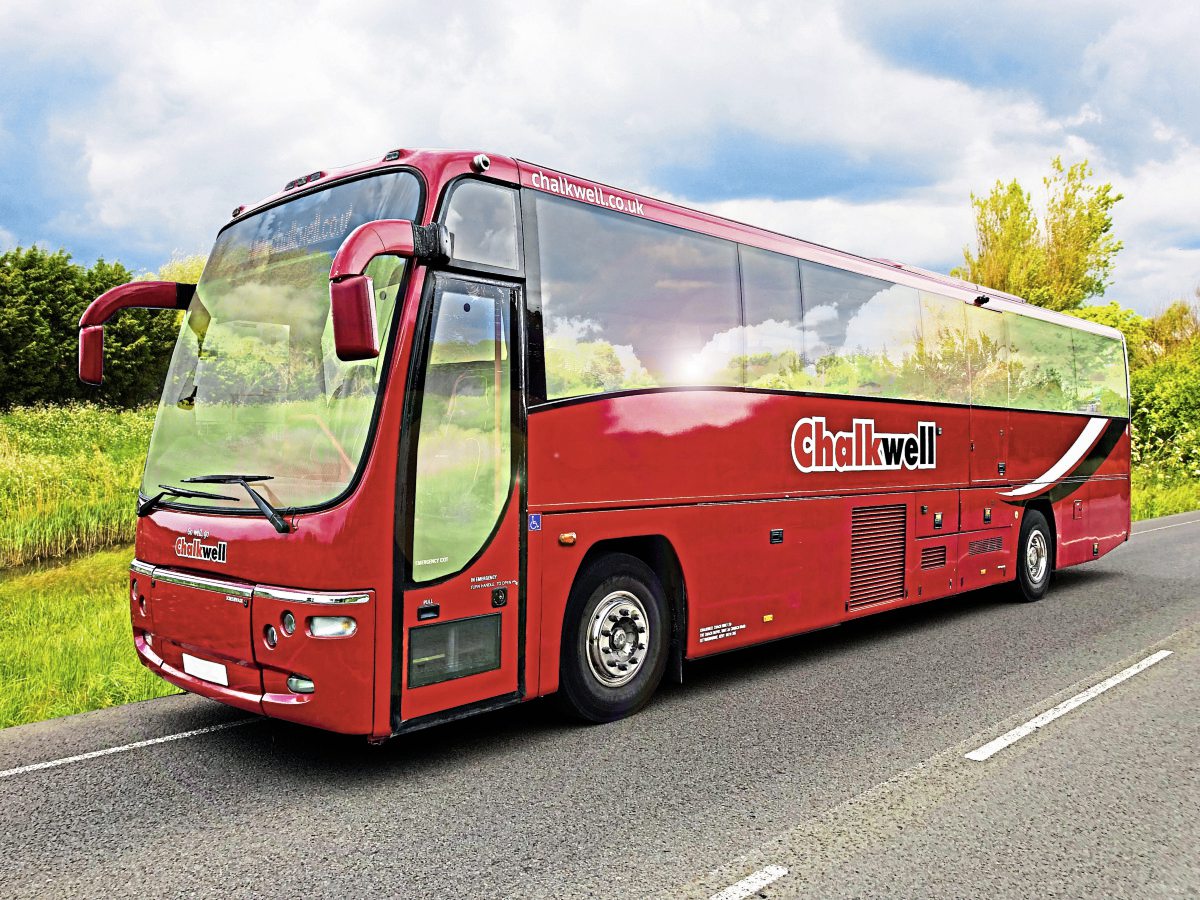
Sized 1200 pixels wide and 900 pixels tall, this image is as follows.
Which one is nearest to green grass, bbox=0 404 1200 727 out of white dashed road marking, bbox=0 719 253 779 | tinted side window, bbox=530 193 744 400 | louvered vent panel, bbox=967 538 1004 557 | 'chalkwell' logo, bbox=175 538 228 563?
white dashed road marking, bbox=0 719 253 779

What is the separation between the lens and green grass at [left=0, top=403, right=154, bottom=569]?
40.9 feet

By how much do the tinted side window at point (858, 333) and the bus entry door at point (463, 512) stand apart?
10.2 feet

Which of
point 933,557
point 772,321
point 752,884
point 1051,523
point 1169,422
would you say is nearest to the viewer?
point 752,884

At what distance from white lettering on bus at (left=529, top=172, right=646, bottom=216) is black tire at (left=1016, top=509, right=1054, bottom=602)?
6.43 meters

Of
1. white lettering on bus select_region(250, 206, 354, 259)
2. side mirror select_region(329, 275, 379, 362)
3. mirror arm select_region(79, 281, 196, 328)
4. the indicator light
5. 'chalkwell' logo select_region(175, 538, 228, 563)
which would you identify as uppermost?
white lettering on bus select_region(250, 206, 354, 259)

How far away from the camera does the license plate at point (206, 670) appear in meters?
4.95

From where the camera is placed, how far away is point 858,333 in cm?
823

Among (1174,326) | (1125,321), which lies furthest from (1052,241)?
(1174,326)

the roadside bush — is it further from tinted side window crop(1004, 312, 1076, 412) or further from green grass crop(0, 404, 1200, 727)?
tinted side window crop(1004, 312, 1076, 412)

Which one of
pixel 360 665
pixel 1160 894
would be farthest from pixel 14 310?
pixel 1160 894

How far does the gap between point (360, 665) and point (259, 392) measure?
158cm

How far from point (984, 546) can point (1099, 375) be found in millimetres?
3747

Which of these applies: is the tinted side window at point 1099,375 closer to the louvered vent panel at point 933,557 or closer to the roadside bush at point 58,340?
the louvered vent panel at point 933,557

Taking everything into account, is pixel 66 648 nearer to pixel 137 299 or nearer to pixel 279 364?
pixel 137 299
